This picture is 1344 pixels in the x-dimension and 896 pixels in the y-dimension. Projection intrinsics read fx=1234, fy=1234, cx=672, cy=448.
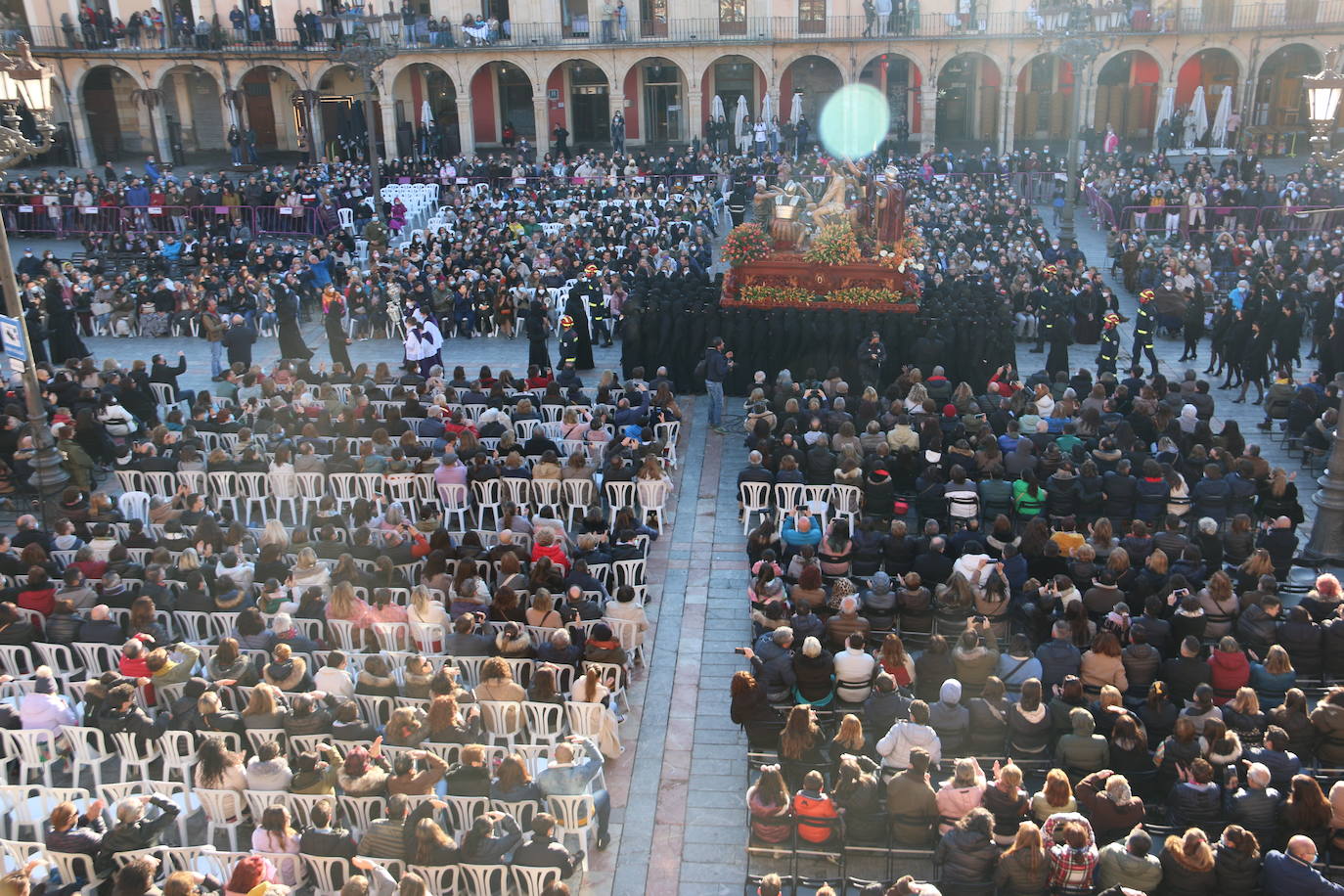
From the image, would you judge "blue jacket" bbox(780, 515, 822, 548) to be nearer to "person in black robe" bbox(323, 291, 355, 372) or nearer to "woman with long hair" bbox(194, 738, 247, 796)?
"woman with long hair" bbox(194, 738, 247, 796)

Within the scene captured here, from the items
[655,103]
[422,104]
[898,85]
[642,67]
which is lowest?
[655,103]

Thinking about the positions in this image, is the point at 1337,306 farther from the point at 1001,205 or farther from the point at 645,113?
the point at 645,113

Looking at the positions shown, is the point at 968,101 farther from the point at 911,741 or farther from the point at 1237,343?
the point at 911,741

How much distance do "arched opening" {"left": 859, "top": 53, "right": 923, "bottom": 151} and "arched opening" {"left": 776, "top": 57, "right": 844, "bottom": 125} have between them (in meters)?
1.20

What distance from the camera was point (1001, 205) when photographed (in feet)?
86.4

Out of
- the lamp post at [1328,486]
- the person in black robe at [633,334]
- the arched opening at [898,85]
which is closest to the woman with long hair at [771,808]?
the lamp post at [1328,486]

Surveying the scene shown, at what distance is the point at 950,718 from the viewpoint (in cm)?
850

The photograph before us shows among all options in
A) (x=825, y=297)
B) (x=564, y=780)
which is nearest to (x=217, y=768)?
(x=564, y=780)

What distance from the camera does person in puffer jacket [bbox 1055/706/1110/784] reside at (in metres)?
8.17

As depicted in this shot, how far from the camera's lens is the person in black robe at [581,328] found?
1875cm

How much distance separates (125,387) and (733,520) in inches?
328

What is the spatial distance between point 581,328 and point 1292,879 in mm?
13786

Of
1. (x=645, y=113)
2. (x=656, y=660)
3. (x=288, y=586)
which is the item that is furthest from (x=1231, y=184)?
(x=288, y=586)

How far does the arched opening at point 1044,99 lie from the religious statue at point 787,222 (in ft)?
74.0
